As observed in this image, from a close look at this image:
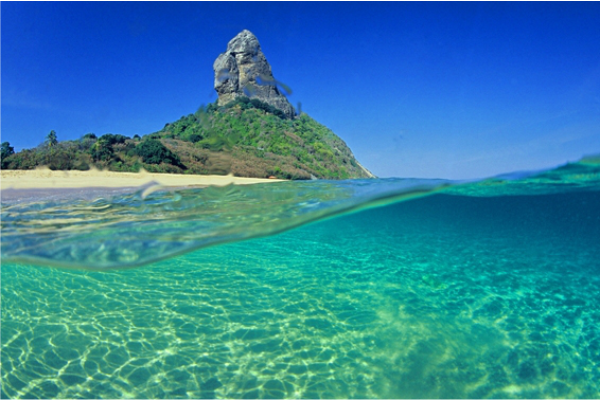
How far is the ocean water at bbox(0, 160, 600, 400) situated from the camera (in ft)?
13.2

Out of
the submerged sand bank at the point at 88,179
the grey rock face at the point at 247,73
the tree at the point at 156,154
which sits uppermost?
the grey rock face at the point at 247,73

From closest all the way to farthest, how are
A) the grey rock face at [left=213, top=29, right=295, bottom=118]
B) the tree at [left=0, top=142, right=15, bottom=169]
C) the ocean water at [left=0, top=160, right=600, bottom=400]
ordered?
the ocean water at [left=0, top=160, right=600, bottom=400], the tree at [left=0, top=142, right=15, bottom=169], the grey rock face at [left=213, top=29, right=295, bottom=118]

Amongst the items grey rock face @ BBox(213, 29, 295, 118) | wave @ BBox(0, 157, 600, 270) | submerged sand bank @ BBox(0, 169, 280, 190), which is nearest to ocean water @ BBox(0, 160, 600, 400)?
wave @ BBox(0, 157, 600, 270)

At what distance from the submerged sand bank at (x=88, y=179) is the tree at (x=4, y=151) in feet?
2.30

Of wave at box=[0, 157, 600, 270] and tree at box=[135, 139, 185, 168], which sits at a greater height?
tree at box=[135, 139, 185, 168]

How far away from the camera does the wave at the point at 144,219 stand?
20.8 ft

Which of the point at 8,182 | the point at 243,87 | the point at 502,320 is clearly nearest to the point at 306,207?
the point at 502,320

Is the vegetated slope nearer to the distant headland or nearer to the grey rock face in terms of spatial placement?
the distant headland

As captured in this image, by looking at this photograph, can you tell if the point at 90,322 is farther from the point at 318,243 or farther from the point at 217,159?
the point at 318,243

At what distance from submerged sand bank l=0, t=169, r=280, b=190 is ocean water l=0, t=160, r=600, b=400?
0.92 m

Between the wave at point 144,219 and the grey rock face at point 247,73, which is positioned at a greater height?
the grey rock face at point 247,73

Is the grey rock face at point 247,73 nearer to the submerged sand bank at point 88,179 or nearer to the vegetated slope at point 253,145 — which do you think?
the vegetated slope at point 253,145

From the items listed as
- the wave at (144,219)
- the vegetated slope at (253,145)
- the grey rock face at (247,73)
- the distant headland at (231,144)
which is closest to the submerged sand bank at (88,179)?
the distant headland at (231,144)

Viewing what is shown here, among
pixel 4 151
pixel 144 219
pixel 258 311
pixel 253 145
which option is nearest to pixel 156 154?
pixel 4 151
